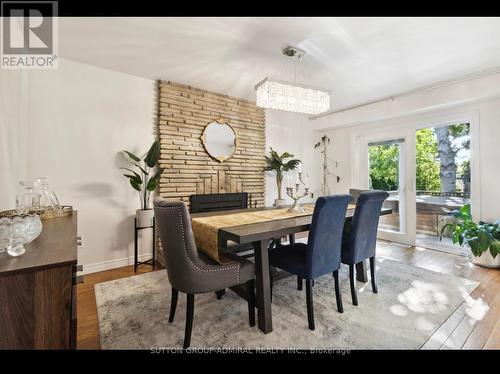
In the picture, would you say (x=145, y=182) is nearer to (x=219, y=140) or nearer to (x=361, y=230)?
(x=219, y=140)

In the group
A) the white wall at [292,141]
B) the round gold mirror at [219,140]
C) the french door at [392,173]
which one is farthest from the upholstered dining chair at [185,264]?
the french door at [392,173]

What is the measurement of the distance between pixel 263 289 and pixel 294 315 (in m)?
0.47

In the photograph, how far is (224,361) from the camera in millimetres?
1425

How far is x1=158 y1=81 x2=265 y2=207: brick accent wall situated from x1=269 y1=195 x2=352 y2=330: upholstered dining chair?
2096mm

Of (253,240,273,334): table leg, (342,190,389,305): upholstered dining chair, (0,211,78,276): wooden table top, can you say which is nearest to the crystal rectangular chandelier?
(342,190,389,305): upholstered dining chair

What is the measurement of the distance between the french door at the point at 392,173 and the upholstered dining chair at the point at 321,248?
9.27 feet

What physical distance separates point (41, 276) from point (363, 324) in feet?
6.79

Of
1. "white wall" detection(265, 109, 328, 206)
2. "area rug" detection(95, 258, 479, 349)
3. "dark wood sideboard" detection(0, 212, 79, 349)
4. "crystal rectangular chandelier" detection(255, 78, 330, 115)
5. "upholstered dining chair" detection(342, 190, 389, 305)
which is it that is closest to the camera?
"dark wood sideboard" detection(0, 212, 79, 349)

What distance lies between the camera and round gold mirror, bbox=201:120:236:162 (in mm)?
3734

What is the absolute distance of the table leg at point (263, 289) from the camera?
172 centimetres

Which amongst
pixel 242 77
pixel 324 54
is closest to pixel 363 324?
pixel 324 54

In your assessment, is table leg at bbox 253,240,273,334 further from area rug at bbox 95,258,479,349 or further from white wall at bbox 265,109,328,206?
white wall at bbox 265,109,328,206

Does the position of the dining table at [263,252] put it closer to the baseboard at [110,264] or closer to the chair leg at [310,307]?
the chair leg at [310,307]

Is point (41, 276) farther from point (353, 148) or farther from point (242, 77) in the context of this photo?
point (353, 148)
